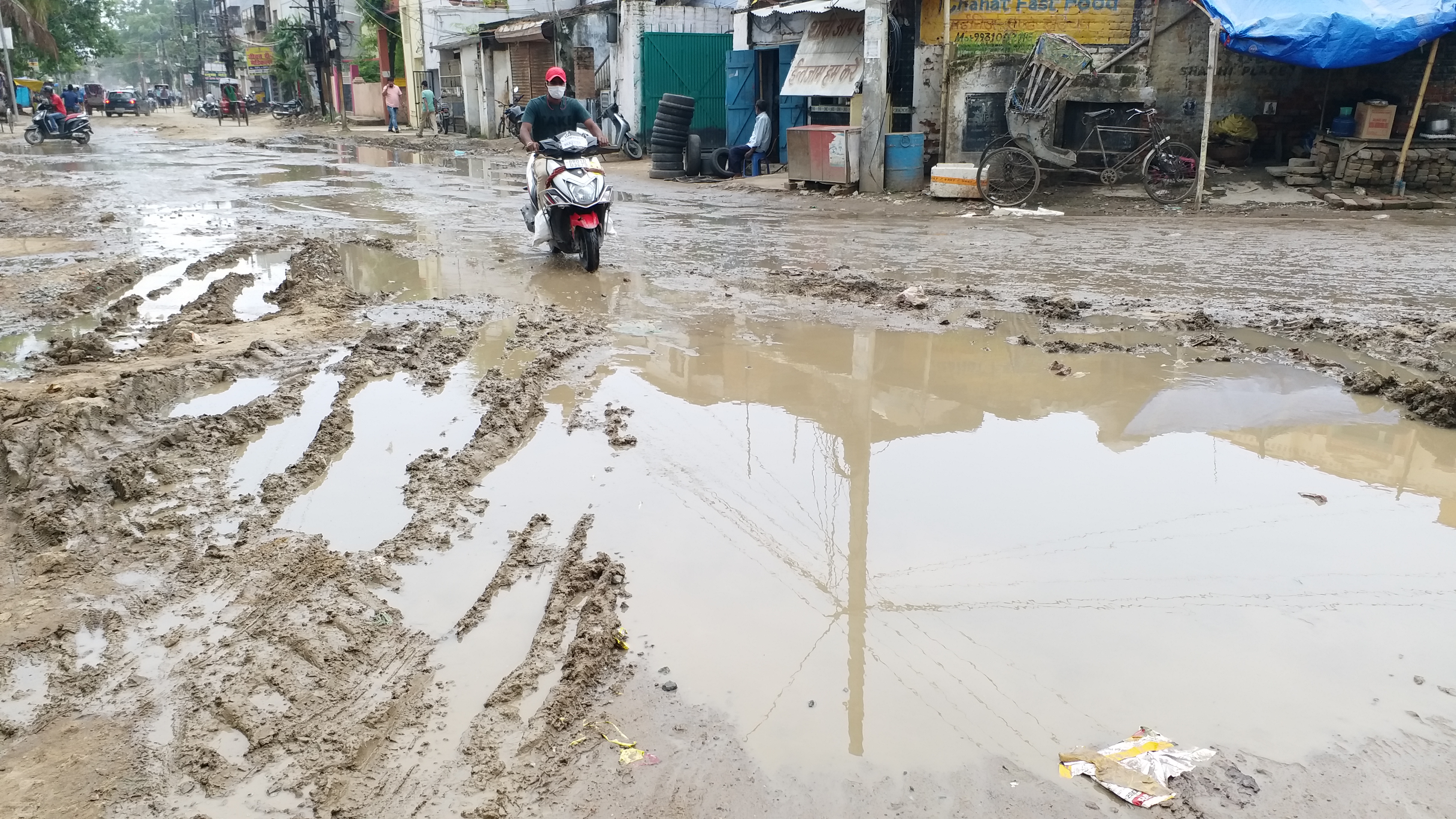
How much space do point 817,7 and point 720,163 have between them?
3382mm

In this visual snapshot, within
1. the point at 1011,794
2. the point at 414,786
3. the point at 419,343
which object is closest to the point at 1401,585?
the point at 1011,794

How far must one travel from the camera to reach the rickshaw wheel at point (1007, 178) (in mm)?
13219

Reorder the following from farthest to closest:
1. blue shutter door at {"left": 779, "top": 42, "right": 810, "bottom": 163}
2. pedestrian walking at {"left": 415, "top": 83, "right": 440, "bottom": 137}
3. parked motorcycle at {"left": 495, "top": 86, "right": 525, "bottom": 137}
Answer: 1. pedestrian walking at {"left": 415, "top": 83, "right": 440, "bottom": 137}
2. parked motorcycle at {"left": 495, "top": 86, "right": 525, "bottom": 137}
3. blue shutter door at {"left": 779, "top": 42, "right": 810, "bottom": 163}

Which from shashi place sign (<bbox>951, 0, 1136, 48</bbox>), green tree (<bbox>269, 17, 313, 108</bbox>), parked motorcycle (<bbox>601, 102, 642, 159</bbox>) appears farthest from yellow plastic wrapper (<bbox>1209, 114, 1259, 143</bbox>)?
green tree (<bbox>269, 17, 313, 108</bbox>)

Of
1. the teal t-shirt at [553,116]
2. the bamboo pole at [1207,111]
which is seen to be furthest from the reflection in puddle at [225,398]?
the bamboo pole at [1207,111]

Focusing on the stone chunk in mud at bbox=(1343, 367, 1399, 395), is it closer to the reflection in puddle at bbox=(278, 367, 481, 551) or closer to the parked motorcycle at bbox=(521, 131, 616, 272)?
the reflection in puddle at bbox=(278, 367, 481, 551)

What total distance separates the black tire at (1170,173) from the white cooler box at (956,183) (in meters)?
2.14

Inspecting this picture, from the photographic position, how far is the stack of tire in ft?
57.8

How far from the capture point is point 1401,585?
3.51 meters

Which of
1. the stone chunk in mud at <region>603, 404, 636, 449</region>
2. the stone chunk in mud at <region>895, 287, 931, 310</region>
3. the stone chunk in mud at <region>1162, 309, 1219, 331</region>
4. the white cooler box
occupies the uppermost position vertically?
the white cooler box

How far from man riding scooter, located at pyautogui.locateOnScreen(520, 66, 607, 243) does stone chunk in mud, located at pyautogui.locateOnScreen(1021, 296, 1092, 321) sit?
3865mm

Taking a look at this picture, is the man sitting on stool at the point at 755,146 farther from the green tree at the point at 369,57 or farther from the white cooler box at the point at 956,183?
the green tree at the point at 369,57

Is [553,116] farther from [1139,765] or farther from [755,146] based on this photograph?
[755,146]

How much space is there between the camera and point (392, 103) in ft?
112
